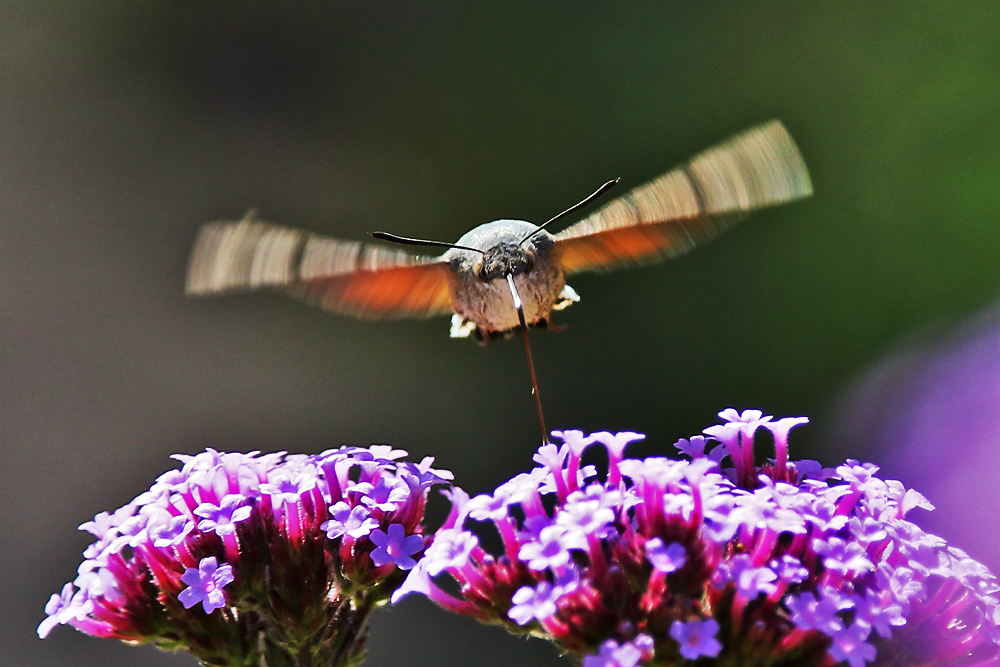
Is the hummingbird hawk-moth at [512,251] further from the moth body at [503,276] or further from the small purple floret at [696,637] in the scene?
the small purple floret at [696,637]

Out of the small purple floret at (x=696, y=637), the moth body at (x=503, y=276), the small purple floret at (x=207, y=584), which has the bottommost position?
the small purple floret at (x=696, y=637)

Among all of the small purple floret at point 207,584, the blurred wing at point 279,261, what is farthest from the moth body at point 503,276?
the small purple floret at point 207,584

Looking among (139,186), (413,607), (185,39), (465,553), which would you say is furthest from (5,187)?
(465,553)

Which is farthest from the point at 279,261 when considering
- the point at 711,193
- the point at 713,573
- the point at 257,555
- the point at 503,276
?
the point at 713,573

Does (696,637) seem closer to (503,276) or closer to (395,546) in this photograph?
(395,546)

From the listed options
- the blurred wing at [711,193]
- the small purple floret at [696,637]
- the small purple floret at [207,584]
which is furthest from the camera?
the blurred wing at [711,193]

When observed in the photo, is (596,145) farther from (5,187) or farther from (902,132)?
(5,187)

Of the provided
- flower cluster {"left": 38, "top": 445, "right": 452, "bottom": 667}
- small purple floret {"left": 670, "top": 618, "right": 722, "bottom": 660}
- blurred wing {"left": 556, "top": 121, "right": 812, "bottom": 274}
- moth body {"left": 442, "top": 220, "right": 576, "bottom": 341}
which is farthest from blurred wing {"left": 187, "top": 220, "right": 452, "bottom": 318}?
small purple floret {"left": 670, "top": 618, "right": 722, "bottom": 660}
